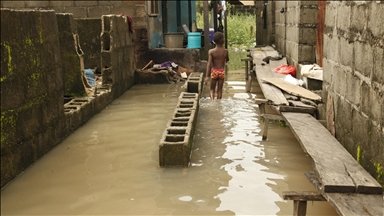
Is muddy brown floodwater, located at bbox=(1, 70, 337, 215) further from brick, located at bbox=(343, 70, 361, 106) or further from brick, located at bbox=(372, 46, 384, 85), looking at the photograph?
brick, located at bbox=(372, 46, 384, 85)

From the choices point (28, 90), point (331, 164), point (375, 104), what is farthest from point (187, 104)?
point (375, 104)

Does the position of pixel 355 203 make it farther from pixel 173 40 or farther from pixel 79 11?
pixel 173 40

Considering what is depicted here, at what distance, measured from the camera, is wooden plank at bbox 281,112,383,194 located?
326cm

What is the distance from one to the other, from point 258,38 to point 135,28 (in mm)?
8176

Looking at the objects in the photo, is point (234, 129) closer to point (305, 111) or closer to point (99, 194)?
point (305, 111)

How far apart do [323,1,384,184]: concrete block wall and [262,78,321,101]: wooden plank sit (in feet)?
2.19

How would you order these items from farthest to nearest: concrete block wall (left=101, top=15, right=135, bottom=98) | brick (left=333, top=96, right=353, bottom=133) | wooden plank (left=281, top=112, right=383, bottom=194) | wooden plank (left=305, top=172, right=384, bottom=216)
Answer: concrete block wall (left=101, top=15, right=135, bottom=98)
brick (left=333, top=96, right=353, bottom=133)
wooden plank (left=281, top=112, right=383, bottom=194)
wooden plank (left=305, top=172, right=384, bottom=216)

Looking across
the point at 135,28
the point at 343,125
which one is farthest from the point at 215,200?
the point at 135,28

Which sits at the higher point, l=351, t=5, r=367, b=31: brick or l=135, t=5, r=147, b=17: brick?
l=135, t=5, r=147, b=17: brick

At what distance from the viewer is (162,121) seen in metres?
7.47

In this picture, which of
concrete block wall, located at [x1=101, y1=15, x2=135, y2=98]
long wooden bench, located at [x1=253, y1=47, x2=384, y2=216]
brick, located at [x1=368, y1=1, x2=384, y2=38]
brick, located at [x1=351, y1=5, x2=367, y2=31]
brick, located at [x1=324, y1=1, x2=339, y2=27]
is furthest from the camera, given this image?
concrete block wall, located at [x1=101, y1=15, x2=135, y2=98]

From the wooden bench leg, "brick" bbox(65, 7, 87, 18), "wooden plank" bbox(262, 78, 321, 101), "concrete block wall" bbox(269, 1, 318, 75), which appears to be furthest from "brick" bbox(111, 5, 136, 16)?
the wooden bench leg

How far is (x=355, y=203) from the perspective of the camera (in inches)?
120

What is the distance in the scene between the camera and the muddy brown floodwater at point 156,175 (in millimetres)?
4113
